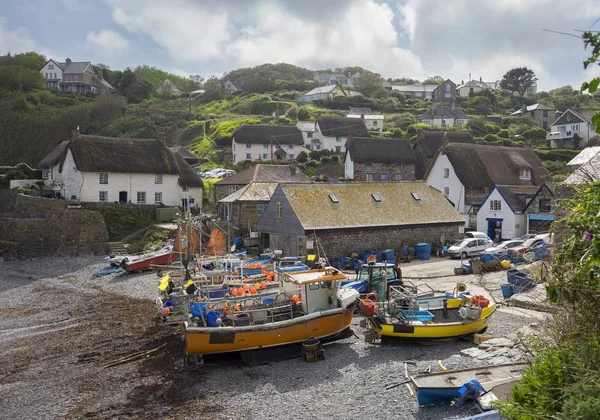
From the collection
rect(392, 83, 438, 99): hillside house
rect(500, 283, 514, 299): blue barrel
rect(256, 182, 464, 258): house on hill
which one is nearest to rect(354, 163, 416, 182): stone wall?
rect(256, 182, 464, 258): house on hill

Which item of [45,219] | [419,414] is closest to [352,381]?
[419,414]

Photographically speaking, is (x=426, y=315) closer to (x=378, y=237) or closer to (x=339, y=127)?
(x=378, y=237)

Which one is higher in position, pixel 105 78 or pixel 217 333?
pixel 105 78

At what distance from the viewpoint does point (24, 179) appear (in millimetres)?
46969

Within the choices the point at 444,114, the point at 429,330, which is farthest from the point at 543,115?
the point at 429,330

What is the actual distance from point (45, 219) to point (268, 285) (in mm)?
24775

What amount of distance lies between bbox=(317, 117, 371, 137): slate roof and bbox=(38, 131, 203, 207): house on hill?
2718cm

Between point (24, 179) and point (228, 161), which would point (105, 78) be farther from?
point (24, 179)

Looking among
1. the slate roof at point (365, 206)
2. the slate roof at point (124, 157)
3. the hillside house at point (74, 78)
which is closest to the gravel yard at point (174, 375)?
the slate roof at point (365, 206)

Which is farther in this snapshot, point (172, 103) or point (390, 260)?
point (172, 103)

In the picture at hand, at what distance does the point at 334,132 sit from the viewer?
69625 mm

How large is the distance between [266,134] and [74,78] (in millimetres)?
53641

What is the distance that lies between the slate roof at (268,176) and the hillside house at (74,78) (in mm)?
66007

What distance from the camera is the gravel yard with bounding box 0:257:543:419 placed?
1365 centimetres
